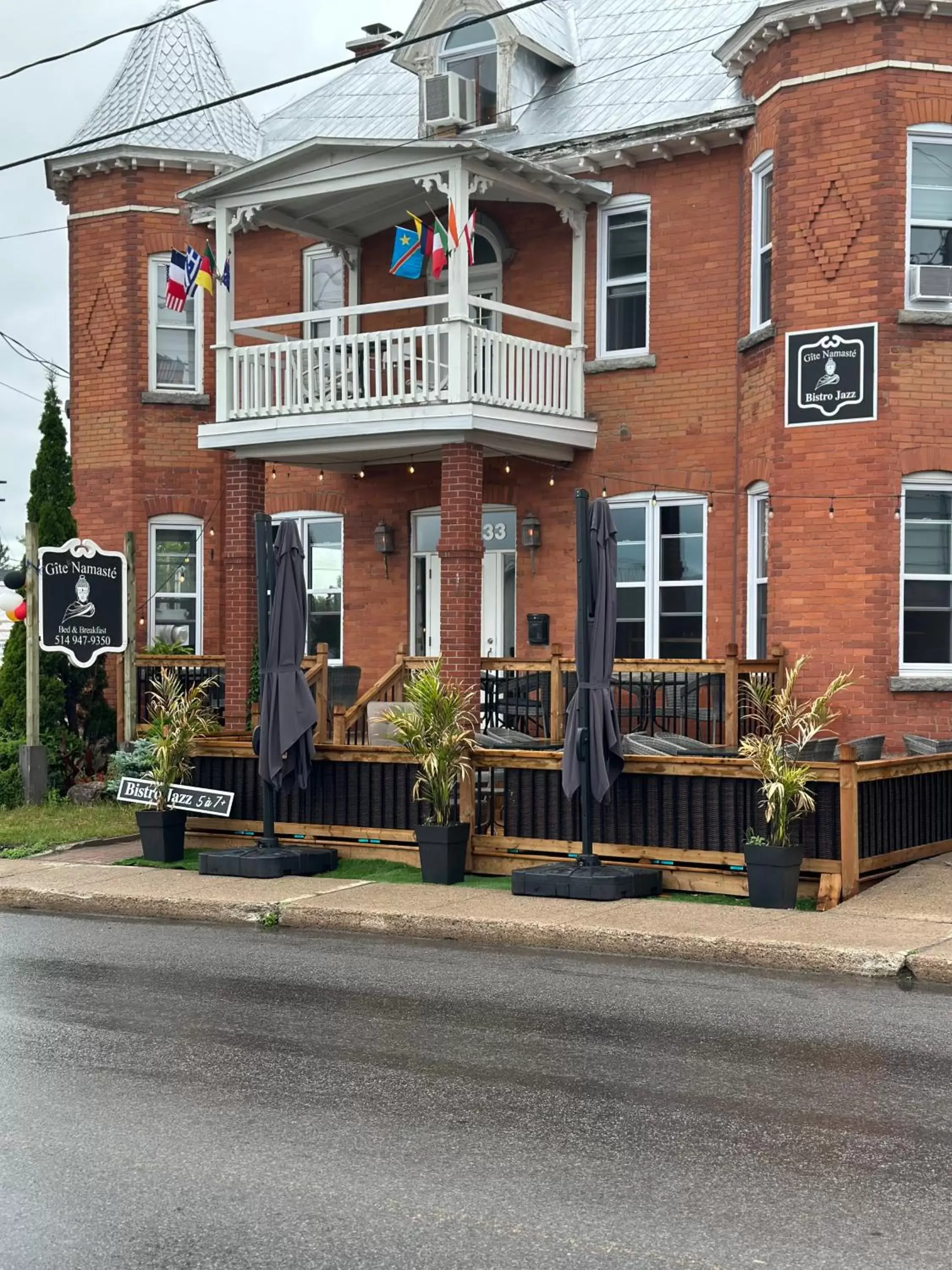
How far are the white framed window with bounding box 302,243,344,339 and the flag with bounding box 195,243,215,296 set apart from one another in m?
1.98

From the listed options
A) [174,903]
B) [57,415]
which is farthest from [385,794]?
[57,415]

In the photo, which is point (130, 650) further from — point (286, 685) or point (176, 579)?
point (286, 685)

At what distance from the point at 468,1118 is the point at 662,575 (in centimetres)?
1237

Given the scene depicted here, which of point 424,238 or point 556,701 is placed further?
point 424,238

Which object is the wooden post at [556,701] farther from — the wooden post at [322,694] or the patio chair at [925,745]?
the patio chair at [925,745]

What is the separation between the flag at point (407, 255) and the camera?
17.1 m

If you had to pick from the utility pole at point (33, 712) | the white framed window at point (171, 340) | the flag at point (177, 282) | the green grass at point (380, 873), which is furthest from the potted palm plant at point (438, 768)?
the white framed window at point (171, 340)

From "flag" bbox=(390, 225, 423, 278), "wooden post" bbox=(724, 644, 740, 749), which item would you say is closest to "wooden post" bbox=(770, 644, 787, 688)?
"wooden post" bbox=(724, 644, 740, 749)

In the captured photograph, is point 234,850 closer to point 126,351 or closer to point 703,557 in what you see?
point 703,557

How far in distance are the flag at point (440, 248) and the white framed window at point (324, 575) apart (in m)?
4.72

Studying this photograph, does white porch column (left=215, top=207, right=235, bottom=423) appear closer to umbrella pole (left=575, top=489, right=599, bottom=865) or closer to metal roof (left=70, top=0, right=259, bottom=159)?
metal roof (left=70, top=0, right=259, bottom=159)

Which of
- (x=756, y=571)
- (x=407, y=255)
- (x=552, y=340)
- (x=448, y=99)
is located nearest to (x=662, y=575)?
(x=756, y=571)

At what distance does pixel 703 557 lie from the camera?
17.9 meters

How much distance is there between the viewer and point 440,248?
54.7 feet
